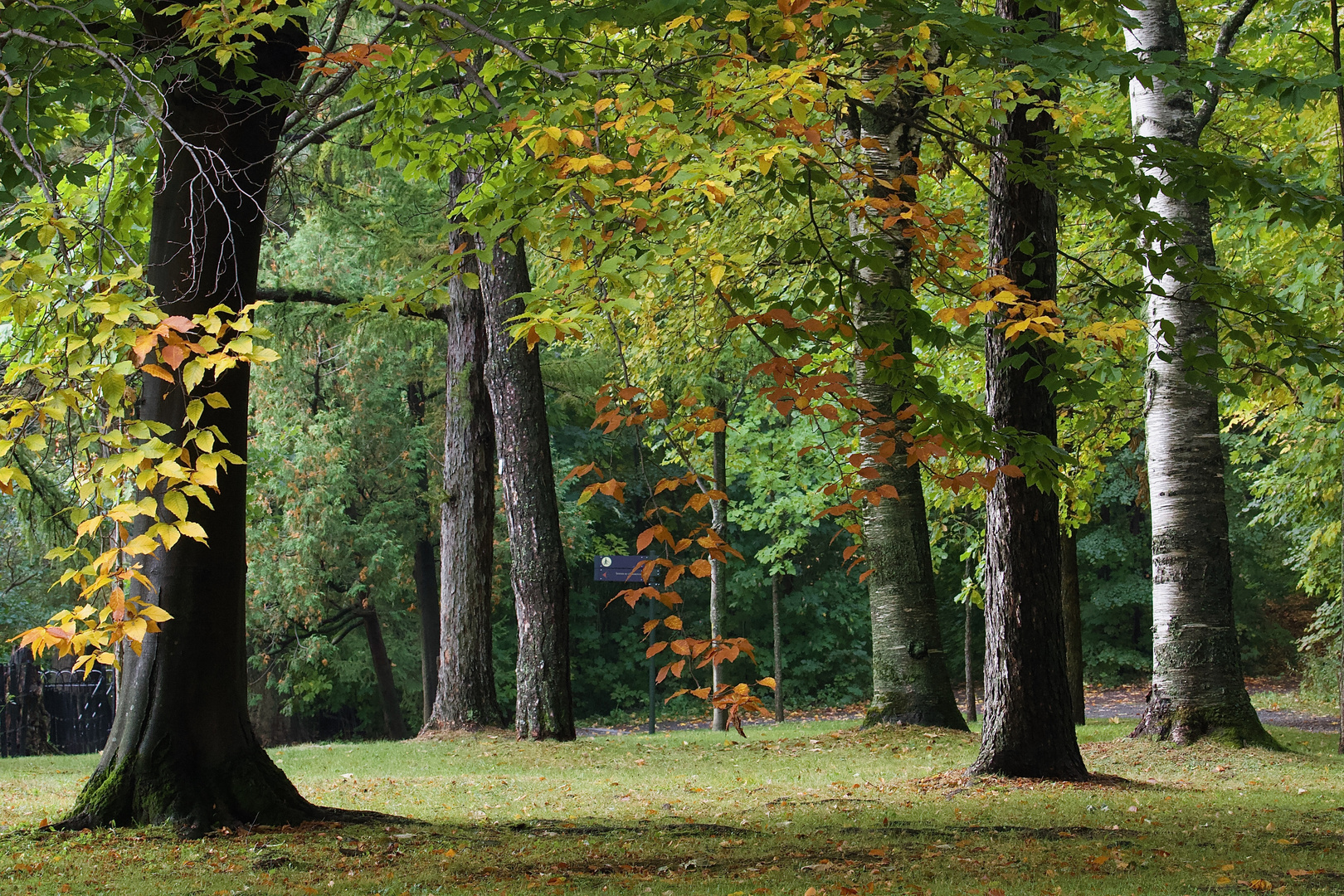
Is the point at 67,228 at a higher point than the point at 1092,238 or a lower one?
lower

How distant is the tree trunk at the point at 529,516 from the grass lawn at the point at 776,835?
237cm

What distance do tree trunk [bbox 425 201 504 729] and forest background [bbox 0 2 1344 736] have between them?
141 cm

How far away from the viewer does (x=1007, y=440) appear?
5883 millimetres

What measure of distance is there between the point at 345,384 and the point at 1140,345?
14.2 m

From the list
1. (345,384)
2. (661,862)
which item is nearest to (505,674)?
(345,384)

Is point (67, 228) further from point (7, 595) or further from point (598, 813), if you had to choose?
point (7, 595)

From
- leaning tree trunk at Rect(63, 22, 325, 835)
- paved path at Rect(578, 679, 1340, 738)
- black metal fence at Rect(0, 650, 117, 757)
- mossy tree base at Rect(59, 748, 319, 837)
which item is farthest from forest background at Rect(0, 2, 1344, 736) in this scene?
mossy tree base at Rect(59, 748, 319, 837)

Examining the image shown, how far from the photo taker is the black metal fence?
1972cm

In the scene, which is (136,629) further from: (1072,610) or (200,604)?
(1072,610)

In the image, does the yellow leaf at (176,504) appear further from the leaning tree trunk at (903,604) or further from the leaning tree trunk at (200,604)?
the leaning tree trunk at (903,604)

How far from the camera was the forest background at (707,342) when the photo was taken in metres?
4.96

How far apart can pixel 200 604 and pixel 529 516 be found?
674 cm

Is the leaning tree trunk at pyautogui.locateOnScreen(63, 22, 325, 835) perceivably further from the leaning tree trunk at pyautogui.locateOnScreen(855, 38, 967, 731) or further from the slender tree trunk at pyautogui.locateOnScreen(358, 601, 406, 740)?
the slender tree trunk at pyautogui.locateOnScreen(358, 601, 406, 740)

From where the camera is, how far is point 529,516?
12602 millimetres
